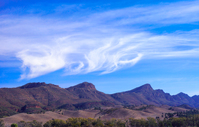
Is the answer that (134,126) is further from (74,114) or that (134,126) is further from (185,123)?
(74,114)

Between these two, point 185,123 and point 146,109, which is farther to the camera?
point 146,109

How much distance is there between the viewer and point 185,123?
95062mm

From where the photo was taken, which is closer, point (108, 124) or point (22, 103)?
point (108, 124)

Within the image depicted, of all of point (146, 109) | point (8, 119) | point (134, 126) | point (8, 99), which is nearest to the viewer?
point (134, 126)

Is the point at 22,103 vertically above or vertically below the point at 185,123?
above

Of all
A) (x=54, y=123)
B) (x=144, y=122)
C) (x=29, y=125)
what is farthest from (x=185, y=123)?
(x=29, y=125)

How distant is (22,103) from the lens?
194750mm

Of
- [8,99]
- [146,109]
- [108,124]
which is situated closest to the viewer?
[108,124]

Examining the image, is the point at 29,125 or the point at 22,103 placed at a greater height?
the point at 22,103

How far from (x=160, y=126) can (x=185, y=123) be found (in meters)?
11.1

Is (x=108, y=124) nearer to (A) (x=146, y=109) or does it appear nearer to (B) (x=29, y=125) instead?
(B) (x=29, y=125)

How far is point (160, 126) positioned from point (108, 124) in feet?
77.4

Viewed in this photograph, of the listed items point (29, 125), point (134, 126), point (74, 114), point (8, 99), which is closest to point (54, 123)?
point (29, 125)

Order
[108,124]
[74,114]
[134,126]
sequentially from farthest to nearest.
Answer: [74,114] → [134,126] → [108,124]
